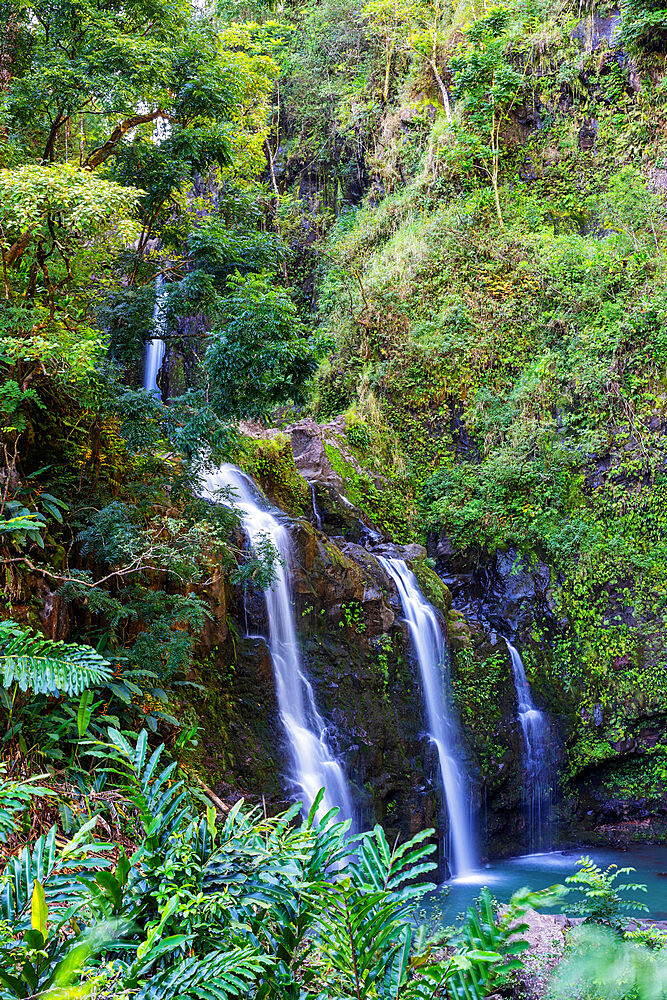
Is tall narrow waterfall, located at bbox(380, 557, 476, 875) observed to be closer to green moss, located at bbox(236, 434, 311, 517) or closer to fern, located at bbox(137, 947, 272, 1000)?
green moss, located at bbox(236, 434, 311, 517)

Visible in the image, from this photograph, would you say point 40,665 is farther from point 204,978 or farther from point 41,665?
point 204,978

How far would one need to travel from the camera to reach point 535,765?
9867 millimetres

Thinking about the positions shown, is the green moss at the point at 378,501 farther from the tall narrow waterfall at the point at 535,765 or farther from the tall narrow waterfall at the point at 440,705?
the tall narrow waterfall at the point at 535,765

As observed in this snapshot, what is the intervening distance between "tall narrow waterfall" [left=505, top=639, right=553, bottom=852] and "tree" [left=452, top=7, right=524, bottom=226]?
10.5m

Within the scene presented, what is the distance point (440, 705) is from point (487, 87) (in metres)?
13.3

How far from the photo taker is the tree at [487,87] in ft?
46.0

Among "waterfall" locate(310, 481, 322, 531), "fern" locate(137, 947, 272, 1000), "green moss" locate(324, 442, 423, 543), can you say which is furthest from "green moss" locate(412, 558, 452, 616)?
"fern" locate(137, 947, 272, 1000)

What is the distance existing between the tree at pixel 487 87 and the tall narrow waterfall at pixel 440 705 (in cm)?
945

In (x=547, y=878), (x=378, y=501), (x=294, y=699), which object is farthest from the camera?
(x=378, y=501)

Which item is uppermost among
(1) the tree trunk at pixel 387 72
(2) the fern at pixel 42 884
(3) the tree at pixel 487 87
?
(1) the tree trunk at pixel 387 72

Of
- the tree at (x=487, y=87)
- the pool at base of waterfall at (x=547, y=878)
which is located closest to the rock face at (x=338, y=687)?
the pool at base of waterfall at (x=547, y=878)

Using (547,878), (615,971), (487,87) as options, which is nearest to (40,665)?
(615,971)

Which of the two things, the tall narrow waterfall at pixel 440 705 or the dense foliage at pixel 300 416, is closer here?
the dense foliage at pixel 300 416

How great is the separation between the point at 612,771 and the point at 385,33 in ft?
60.4
